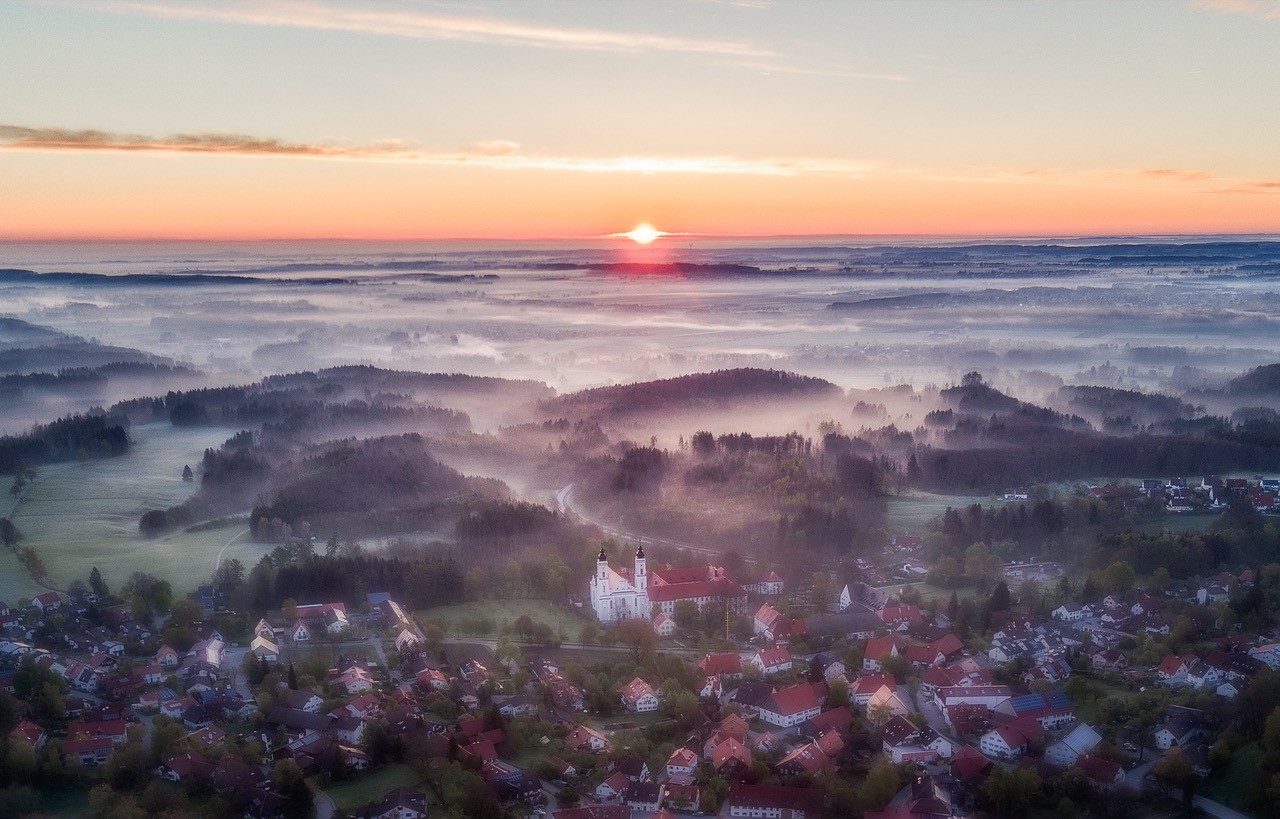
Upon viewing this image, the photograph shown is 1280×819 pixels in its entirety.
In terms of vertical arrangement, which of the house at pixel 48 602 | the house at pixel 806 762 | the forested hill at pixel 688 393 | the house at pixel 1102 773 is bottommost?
the house at pixel 806 762

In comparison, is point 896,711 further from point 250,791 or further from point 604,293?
point 604,293

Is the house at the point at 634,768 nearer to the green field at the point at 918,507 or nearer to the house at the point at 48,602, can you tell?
the house at the point at 48,602

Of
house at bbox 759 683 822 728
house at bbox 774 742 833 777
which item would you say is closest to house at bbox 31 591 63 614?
house at bbox 759 683 822 728

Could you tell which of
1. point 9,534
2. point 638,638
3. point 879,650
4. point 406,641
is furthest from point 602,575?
point 9,534

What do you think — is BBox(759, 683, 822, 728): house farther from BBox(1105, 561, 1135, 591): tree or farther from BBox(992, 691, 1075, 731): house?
BBox(1105, 561, 1135, 591): tree

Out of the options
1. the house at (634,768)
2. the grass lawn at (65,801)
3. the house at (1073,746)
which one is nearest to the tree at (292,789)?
the grass lawn at (65,801)

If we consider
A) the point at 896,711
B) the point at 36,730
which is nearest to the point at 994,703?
the point at 896,711
